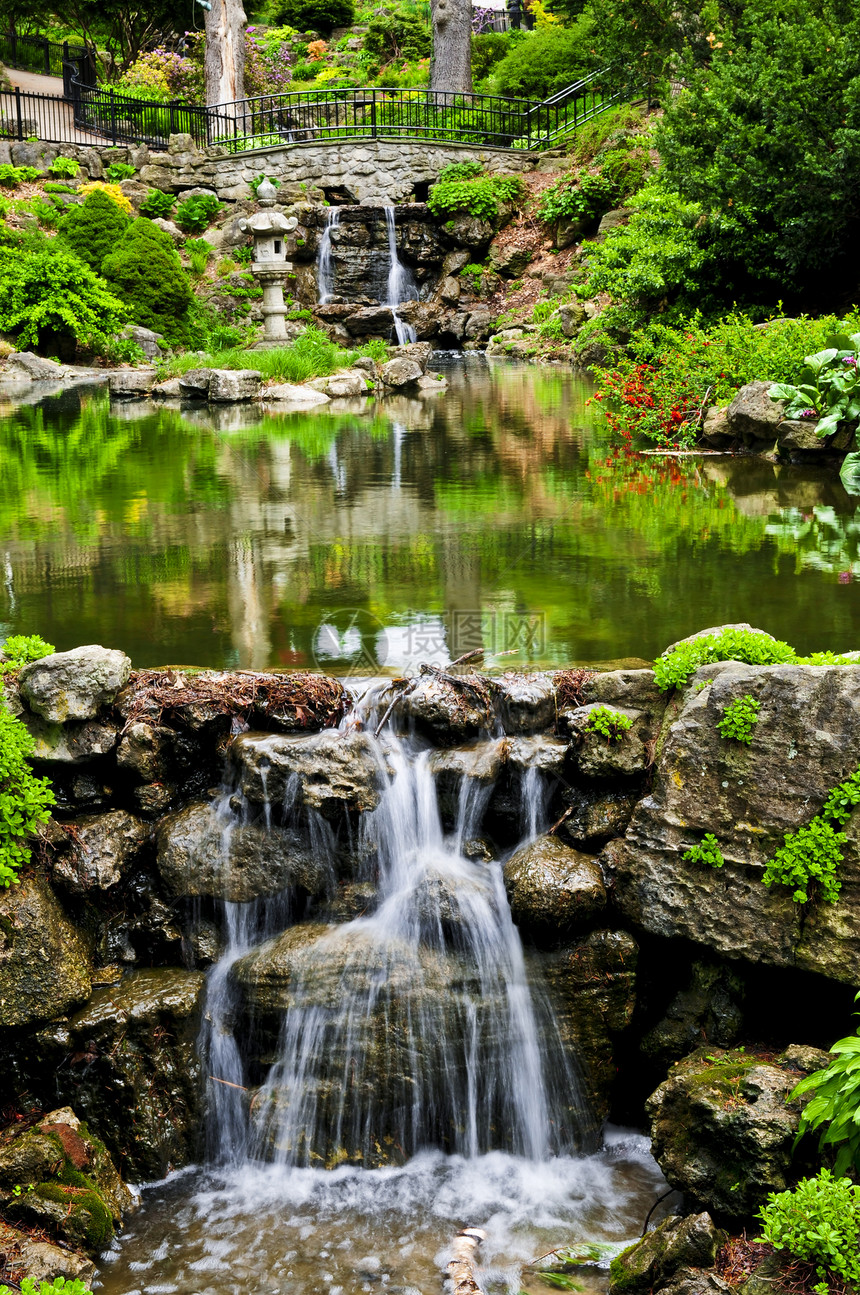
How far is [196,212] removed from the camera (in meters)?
28.0

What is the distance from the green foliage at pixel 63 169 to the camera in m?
27.1

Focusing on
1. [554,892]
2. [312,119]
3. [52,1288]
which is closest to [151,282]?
[312,119]

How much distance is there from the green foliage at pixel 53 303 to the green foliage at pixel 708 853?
65.0ft

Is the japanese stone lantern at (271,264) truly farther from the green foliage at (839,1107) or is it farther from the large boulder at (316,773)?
the green foliage at (839,1107)

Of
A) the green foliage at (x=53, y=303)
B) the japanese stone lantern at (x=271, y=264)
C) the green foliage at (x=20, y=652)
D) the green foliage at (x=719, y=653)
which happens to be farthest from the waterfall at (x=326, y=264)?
the green foliage at (x=719, y=653)

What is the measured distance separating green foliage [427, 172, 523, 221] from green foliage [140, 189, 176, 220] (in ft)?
22.3

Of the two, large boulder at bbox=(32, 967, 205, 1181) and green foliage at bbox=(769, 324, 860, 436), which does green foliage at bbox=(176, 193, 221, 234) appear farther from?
large boulder at bbox=(32, 967, 205, 1181)

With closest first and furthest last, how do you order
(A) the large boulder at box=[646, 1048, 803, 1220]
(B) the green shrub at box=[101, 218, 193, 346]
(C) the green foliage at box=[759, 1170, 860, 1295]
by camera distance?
(C) the green foliage at box=[759, 1170, 860, 1295] → (A) the large boulder at box=[646, 1048, 803, 1220] → (B) the green shrub at box=[101, 218, 193, 346]

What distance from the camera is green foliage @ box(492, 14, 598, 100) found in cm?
3266

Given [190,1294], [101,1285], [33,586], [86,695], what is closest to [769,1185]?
[190,1294]

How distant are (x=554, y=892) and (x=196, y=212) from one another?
90.1ft

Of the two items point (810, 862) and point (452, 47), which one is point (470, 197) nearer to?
point (452, 47)

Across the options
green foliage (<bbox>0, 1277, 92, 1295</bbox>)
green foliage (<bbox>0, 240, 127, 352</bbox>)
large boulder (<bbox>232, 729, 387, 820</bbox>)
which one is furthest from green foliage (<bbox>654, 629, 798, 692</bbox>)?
green foliage (<bbox>0, 240, 127, 352</bbox>)

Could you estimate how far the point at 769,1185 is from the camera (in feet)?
11.0
